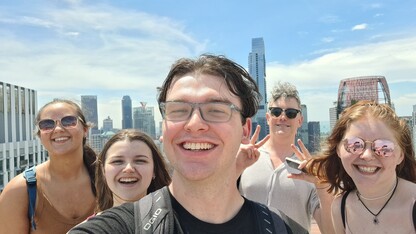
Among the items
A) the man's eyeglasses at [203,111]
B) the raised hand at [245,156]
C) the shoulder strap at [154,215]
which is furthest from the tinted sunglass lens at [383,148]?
the shoulder strap at [154,215]

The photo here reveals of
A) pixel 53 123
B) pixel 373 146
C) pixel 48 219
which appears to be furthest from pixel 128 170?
pixel 373 146

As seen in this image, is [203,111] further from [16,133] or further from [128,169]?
[16,133]

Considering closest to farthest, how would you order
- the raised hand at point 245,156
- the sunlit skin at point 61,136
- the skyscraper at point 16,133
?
1. the raised hand at point 245,156
2. the sunlit skin at point 61,136
3. the skyscraper at point 16,133

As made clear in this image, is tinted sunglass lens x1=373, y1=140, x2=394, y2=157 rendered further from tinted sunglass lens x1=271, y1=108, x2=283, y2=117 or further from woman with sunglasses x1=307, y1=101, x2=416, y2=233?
tinted sunglass lens x1=271, y1=108, x2=283, y2=117

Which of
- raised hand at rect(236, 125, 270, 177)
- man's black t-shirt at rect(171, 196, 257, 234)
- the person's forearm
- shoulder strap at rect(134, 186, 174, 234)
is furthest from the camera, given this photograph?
the person's forearm

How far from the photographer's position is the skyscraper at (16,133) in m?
37.1

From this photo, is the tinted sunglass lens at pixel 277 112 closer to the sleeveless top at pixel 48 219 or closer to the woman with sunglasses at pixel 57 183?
the woman with sunglasses at pixel 57 183

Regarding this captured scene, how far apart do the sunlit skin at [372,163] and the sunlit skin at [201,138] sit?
1041 millimetres

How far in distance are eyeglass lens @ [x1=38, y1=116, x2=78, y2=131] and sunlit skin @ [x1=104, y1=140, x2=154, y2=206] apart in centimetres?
70

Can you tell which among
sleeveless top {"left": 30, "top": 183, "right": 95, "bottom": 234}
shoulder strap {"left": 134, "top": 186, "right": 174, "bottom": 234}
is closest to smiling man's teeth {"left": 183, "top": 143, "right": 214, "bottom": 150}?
shoulder strap {"left": 134, "top": 186, "right": 174, "bottom": 234}

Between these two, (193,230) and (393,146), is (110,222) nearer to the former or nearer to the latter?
(193,230)

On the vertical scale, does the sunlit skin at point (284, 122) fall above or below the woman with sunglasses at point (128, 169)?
above

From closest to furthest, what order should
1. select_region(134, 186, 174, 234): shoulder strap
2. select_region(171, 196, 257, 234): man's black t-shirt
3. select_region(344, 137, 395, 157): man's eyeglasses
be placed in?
1. select_region(134, 186, 174, 234): shoulder strap
2. select_region(171, 196, 257, 234): man's black t-shirt
3. select_region(344, 137, 395, 157): man's eyeglasses

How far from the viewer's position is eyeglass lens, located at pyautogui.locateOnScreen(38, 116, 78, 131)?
314cm
